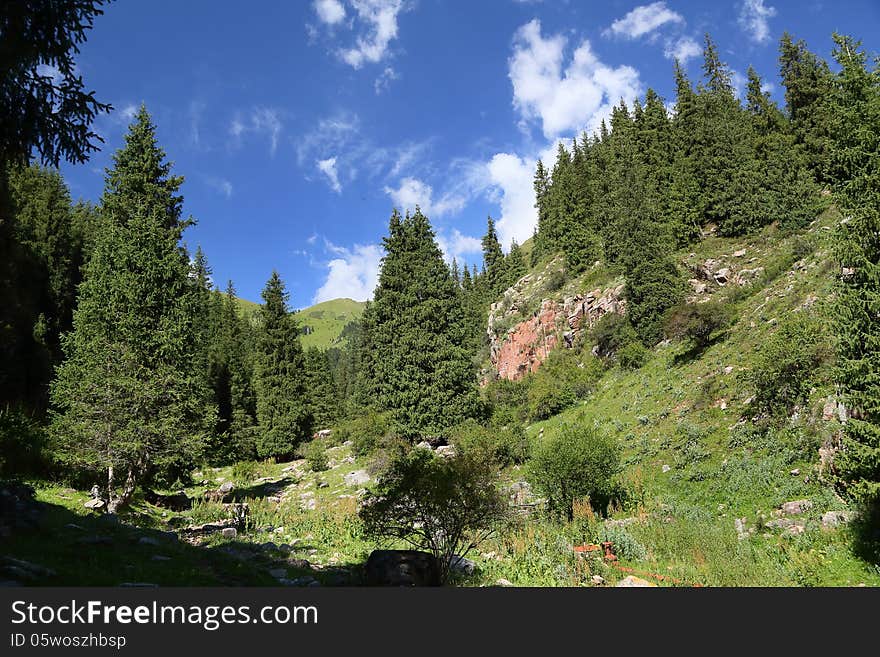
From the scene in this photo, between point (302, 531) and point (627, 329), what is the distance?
26.1 metres

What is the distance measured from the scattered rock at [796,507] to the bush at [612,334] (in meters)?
20.7

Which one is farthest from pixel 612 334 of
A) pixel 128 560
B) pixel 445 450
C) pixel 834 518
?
pixel 128 560

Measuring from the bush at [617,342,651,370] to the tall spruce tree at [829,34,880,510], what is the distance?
18.7 metres

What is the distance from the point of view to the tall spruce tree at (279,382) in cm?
3444

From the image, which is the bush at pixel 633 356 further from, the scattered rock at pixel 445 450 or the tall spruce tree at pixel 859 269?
the tall spruce tree at pixel 859 269

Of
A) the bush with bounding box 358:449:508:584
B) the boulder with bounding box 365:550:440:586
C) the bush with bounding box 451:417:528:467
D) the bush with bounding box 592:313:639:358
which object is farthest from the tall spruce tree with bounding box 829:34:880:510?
the bush with bounding box 592:313:639:358

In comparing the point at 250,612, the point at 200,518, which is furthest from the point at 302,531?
the point at 250,612

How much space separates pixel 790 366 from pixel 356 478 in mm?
20921

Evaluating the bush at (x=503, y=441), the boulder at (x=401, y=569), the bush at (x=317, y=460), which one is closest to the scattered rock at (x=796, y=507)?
the boulder at (x=401, y=569)

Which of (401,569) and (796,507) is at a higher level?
(401,569)

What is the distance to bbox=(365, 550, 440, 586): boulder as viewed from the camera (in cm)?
832

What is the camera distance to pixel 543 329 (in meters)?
44.5

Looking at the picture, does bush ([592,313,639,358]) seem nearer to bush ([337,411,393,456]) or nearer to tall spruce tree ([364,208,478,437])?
tall spruce tree ([364,208,478,437])

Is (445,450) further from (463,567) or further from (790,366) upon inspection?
(790,366)
